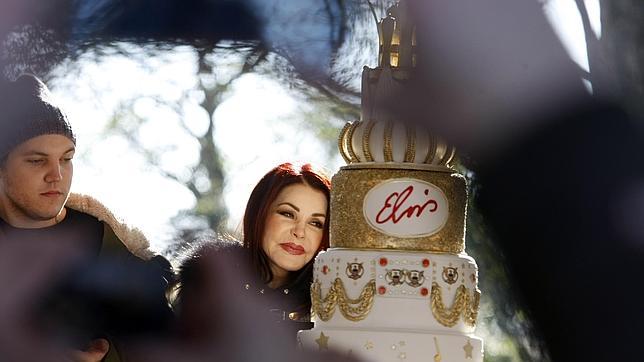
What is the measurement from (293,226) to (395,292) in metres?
0.43

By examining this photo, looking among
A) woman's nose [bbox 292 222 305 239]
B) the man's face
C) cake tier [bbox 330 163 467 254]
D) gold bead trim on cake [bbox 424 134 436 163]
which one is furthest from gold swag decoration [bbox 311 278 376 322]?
the man's face

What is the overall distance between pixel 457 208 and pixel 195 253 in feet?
2.34

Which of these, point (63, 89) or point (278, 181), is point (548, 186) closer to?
point (278, 181)

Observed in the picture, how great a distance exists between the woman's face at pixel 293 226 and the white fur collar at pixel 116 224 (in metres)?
0.40

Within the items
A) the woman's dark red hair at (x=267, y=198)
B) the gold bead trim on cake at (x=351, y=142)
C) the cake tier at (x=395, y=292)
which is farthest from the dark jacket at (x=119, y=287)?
the gold bead trim on cake at (x=351, y=142)

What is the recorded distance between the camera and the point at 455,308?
2713 mm

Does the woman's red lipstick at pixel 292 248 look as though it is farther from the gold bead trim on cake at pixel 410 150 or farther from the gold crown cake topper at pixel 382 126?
the gold bead trim on cake at pixel 410 150

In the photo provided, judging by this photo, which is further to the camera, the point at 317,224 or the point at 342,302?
the point at 317,224

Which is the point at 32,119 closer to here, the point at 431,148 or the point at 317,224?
the point at 317,224

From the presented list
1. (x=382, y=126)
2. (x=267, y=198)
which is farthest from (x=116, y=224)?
(x=382, y=126)

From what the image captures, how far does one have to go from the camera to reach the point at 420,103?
1202mm

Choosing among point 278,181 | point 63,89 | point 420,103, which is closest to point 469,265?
point 278,181

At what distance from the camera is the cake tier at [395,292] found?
8.79 ft

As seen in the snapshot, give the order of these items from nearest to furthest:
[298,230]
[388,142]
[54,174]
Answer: [54,174] → [388,142] → [298,230]
